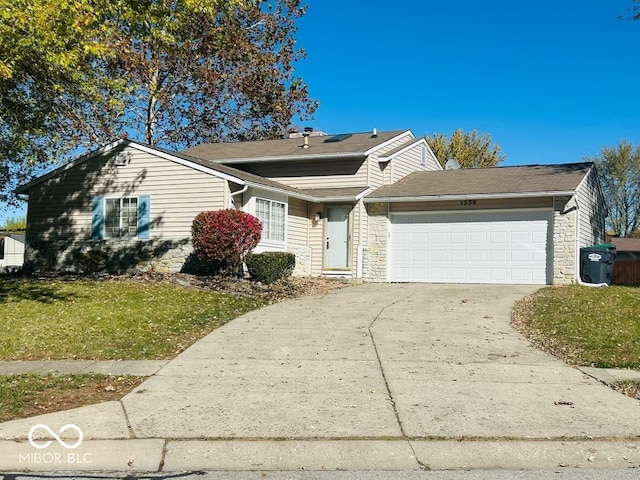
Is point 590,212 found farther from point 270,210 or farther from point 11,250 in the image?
point 11,250

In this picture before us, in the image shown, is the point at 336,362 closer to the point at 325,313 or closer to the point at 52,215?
the point at 325,313

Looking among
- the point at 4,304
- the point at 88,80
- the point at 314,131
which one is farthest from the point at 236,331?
the point at 314,131

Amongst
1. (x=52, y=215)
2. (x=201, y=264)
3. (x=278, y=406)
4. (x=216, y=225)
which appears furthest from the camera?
(x=52, y=215)

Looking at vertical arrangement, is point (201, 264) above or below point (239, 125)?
below

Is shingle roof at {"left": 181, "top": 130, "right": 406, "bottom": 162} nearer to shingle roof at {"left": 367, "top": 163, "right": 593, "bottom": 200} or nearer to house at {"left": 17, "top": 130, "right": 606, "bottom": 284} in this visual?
house at {"left": 17, "top": 130, "right": 606, "bottom": 284}

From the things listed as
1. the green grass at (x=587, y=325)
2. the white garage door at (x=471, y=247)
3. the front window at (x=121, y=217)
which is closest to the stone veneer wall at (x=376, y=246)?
the white garage door at (x=471, y=247)

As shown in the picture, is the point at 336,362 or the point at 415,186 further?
the point at 415,186

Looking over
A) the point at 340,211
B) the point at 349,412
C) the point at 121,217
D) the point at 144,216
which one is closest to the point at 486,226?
the point at 340,211

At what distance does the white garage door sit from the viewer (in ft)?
61.0

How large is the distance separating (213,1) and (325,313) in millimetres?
8180

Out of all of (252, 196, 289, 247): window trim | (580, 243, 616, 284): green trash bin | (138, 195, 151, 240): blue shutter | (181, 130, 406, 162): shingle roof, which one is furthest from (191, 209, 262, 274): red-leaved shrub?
(580, 243, 616, 284): green trash bin

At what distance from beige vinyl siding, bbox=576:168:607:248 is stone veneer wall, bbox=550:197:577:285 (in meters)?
0.56

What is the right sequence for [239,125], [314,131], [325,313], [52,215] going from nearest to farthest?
[325,313], [52,215], [314,131], [239,125]

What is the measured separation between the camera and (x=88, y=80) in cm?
1453
